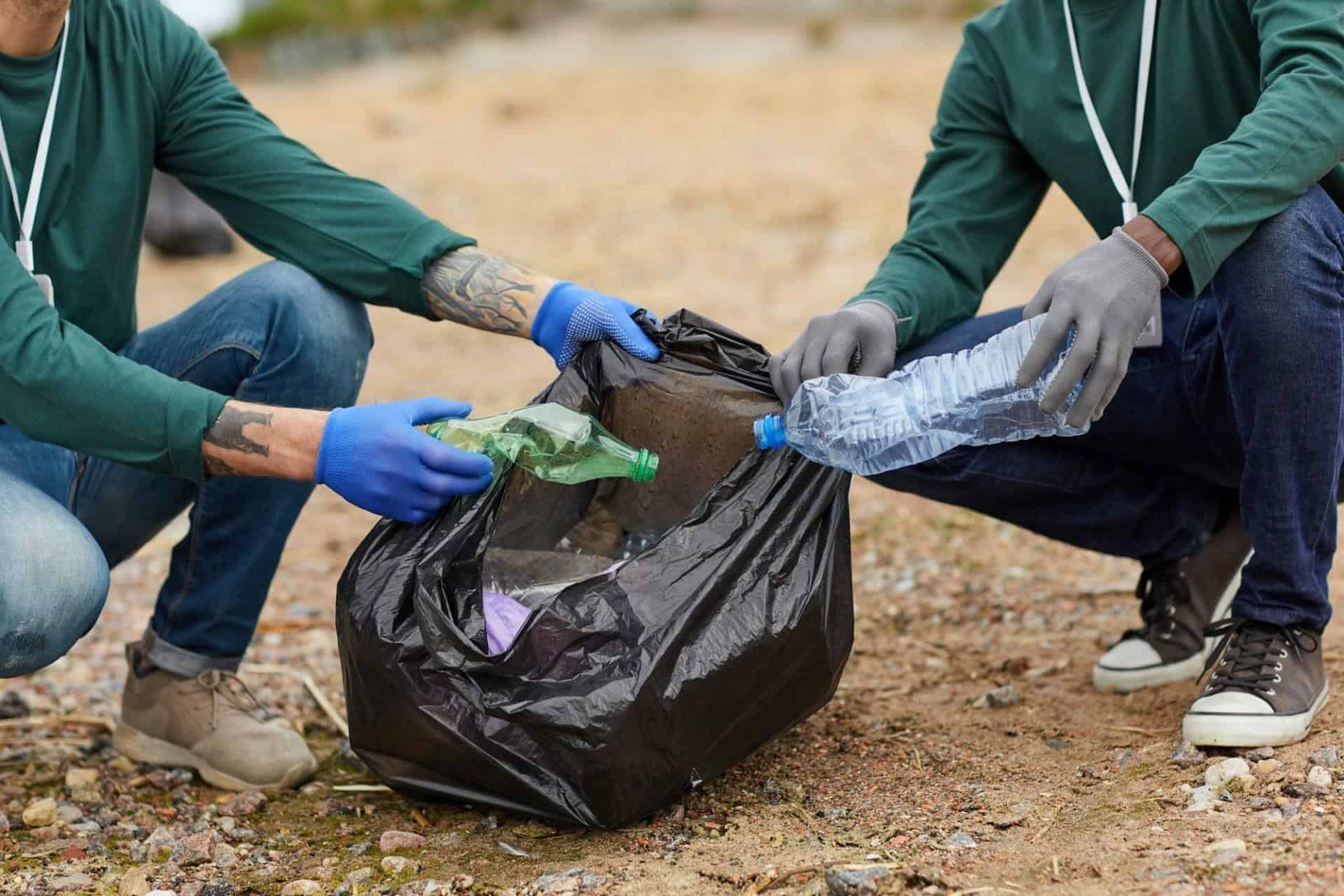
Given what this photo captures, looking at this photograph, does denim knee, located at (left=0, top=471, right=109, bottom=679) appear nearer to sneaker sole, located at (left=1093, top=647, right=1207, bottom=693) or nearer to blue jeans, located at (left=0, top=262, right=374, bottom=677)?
blue jeans, located at (left=0, top=262, right=374, bottom=677)

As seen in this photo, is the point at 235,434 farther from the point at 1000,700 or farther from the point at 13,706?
the point at 1000,700

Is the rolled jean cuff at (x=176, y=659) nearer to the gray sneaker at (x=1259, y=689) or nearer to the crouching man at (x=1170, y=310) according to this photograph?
the crouching man at (x=1170, y=310)

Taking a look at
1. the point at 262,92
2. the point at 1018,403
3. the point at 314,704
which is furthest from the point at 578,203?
the point at 262,92

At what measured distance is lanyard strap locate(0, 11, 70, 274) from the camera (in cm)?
201

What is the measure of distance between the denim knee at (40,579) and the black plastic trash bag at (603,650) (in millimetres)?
382

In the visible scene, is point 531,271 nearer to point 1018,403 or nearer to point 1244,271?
point 1018,403

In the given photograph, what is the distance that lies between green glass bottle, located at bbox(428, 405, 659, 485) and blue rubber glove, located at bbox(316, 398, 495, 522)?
0.07 m

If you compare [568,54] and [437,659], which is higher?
[568,54]

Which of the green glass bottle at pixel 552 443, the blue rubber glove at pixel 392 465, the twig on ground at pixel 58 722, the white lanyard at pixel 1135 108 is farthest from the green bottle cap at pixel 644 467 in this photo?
the twig on ground at pixel 58 722

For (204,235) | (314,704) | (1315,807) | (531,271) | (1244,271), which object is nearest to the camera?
(1315,807)

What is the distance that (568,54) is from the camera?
14.3 m

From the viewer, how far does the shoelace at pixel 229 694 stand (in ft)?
7.23

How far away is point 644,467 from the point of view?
77.6 inches

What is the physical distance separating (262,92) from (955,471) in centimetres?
1264
